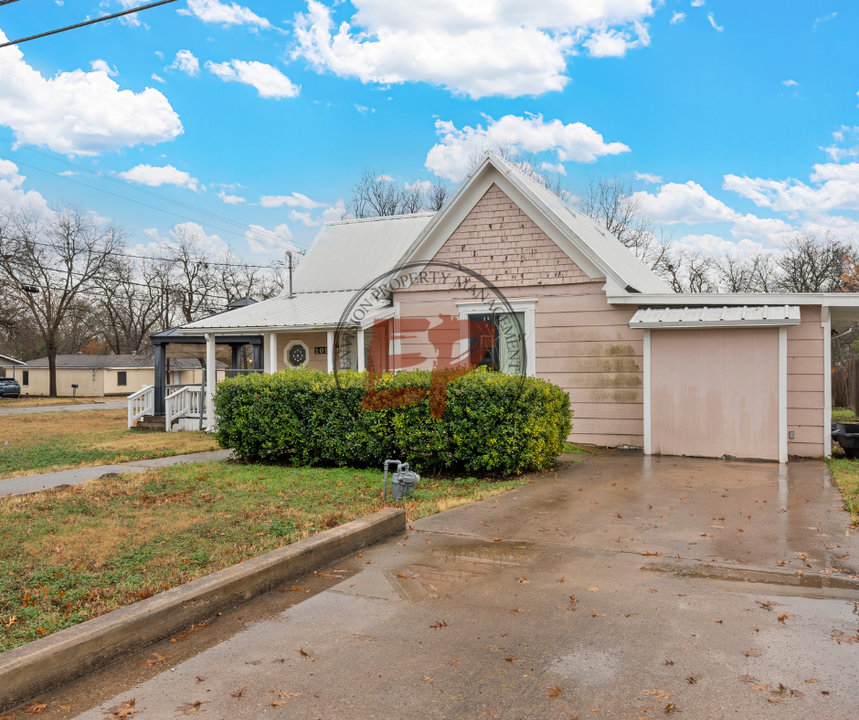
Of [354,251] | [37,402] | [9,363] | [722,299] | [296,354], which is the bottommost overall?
[37,402]

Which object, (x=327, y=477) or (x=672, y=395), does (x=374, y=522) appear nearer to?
(x=327, y=477)

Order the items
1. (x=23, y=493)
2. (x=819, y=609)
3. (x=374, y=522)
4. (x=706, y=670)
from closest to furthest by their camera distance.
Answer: (x=706, y=670) < (x=819, y=609) < (x=374, y=522) < (x=23, y=493)

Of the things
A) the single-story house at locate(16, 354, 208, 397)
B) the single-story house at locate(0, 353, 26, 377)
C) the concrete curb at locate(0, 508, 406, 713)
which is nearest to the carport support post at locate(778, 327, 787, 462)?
the concrete curb at locate(0, 508, 406, 713)

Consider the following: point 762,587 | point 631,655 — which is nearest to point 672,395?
point 762,587

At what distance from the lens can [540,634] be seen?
4102 mm

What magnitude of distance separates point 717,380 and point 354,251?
1246 cm

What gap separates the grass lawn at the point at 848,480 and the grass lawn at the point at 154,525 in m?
3.95

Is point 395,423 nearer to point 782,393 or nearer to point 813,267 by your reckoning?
point 782,393

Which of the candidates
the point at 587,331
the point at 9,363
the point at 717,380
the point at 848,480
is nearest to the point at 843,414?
the point at 717,380

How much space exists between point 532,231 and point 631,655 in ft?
34.6

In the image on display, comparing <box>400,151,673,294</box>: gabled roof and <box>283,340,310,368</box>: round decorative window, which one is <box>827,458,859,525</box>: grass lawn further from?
<box>283,340,310,368</box>: round decorative window

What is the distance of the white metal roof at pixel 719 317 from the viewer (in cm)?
1063

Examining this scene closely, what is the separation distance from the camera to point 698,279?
150 feet

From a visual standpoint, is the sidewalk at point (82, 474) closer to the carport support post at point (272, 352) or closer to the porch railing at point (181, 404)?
the carport support post at point (272, 352)
